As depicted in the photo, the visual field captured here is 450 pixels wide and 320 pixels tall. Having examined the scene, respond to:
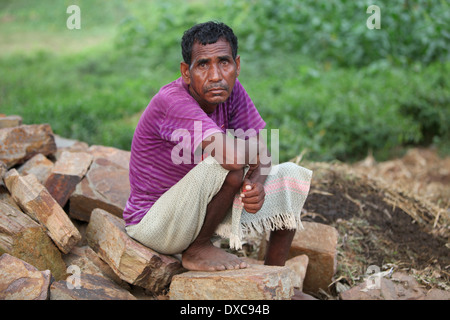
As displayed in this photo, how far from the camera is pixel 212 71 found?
9.11 ft

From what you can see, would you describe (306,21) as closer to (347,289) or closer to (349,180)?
(349,180)

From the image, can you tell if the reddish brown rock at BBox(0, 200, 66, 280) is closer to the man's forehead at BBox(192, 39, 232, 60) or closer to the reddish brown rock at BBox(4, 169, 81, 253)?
the reddish brown rock at BBox(4, 169, 81, 253)

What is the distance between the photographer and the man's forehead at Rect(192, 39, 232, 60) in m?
2.77

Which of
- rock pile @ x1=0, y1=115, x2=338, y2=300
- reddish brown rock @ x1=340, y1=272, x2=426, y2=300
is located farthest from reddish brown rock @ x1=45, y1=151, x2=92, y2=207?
reddish brown rock @ x1=340, y1=272, x2=426, y2=300

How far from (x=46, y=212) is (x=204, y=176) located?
103 cm

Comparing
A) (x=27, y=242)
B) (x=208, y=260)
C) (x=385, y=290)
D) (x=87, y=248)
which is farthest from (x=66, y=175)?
(x=385, y=290)

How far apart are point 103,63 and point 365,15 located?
188 inches

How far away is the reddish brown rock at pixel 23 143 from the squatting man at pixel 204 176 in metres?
1.20

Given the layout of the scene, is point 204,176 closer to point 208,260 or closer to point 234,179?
point 234,179

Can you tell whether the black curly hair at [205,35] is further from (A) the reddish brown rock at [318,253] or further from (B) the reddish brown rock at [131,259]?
(A) the reddish brown rock at [318,253]

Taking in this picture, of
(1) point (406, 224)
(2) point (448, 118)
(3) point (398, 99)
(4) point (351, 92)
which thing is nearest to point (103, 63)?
(4) point (351, 92)

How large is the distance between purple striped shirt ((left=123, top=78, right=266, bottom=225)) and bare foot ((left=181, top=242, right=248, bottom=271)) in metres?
0.36

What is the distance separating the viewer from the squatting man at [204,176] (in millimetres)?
2662

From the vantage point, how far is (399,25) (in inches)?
324
